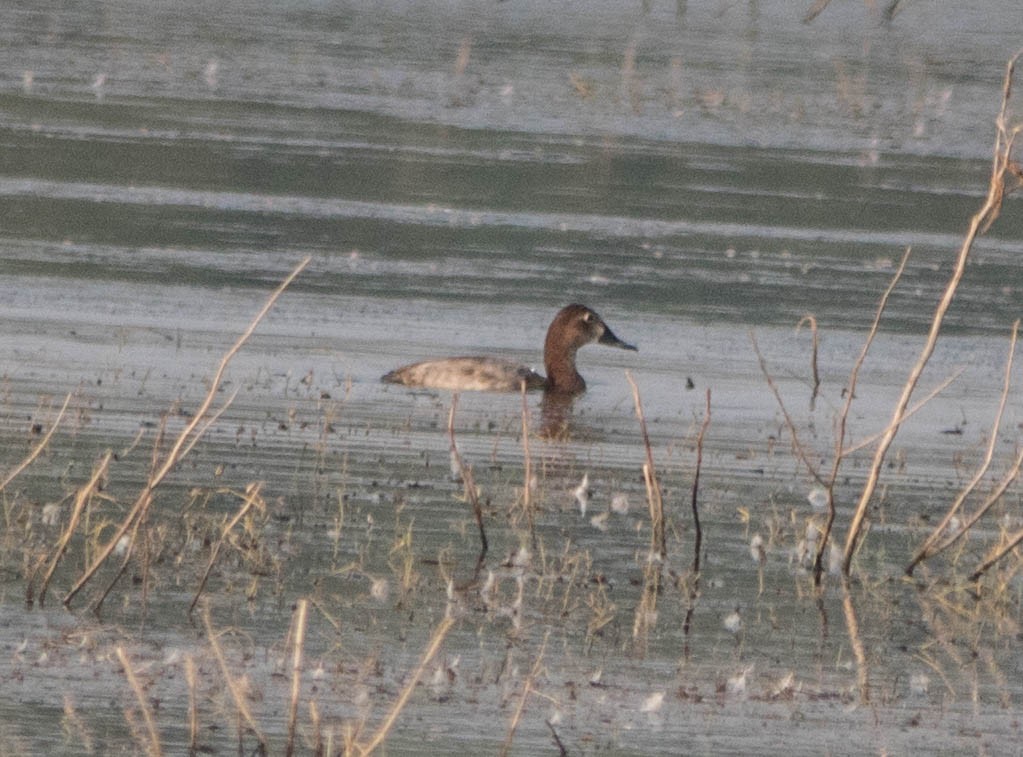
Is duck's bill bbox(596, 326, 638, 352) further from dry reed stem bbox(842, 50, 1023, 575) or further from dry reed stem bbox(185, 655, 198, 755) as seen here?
dry reed stem bbox(185, 655, 198, 755)

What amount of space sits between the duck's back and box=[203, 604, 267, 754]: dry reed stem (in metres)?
5.29

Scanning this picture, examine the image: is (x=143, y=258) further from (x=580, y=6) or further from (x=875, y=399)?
(x=580, y=6)

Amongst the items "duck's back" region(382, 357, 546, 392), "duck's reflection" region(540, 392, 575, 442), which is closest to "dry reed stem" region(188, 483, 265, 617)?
"duck's reflection" region(540, 392, 575, 442)

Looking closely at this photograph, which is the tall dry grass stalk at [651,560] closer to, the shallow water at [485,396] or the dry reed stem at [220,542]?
the shallow water at [485,396]

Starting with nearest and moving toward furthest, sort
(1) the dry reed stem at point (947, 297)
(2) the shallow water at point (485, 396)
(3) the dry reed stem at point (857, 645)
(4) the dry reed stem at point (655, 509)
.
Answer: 1. (2) the shallow water at point (485, 396)
2. (3) the dry reed stem at point (857, 645)
3. (1) the dry reed stem at point (947, 297)
4. (4) the dry reed stem at point (655, 509)

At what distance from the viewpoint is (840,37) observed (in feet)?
126

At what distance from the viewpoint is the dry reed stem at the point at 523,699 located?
658cm

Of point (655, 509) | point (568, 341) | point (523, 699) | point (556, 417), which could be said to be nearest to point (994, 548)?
point (655, 509)

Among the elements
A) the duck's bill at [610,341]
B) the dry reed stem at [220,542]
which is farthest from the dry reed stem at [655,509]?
the duck's bill at [610,341]

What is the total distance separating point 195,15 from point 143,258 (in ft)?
59.3

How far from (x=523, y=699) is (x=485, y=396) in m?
6.94

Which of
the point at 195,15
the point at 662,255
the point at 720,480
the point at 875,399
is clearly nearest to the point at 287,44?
the point at 195,15

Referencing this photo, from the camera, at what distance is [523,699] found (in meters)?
6.50

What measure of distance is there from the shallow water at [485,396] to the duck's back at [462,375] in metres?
0.22
